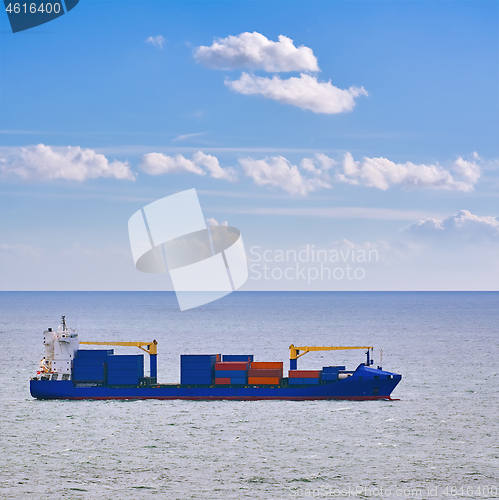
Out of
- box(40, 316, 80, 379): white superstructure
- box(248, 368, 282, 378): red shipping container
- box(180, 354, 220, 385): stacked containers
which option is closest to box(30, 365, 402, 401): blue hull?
box(180, 354, 220, 385): stacked containers

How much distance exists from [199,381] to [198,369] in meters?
1.32

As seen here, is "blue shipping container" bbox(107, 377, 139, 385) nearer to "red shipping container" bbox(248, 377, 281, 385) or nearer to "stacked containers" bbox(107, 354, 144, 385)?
"stacked containers" bbox(107, 354, 144, 385)

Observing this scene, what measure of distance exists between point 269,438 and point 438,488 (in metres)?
15.4

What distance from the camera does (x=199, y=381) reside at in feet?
229

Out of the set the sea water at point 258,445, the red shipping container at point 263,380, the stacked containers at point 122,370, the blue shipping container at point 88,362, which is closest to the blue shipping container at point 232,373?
the red shipping container at point 263,380

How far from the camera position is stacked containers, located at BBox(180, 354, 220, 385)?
68.9 meters

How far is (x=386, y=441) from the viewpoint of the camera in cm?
5228

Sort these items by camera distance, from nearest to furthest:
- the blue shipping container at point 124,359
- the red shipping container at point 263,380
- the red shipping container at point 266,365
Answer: the blue shipping container at point 124,359 < the red shipping container at point 263,380 < the red shipping container at point 266,365

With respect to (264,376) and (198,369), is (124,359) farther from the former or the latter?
(264,376)

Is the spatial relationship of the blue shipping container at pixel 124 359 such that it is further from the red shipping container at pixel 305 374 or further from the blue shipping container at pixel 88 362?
the red shipping container at pixel 305 374

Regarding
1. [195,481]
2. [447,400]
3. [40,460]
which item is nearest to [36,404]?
[40,460]

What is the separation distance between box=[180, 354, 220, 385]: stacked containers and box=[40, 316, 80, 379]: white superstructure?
438 inches

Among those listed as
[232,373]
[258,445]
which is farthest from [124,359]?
[258,445]

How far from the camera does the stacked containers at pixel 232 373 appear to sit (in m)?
69.2
